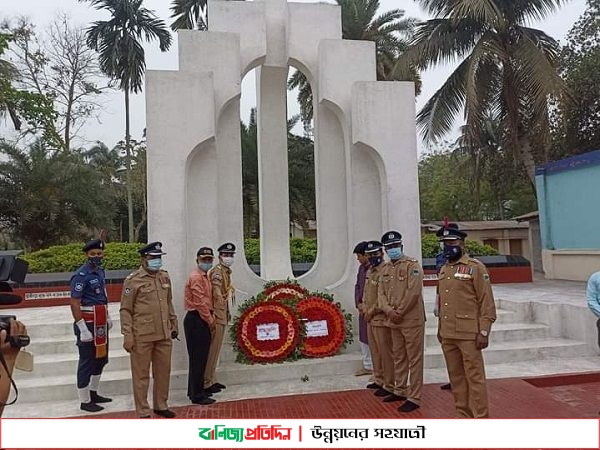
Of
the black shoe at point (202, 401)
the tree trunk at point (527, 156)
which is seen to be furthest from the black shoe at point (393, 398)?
the tree trunk at point (527, 156)

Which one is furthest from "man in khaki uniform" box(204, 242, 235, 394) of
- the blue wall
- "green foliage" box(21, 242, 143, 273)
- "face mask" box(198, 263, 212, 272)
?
the blue wall

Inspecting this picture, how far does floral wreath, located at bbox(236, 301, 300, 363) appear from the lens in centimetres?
655

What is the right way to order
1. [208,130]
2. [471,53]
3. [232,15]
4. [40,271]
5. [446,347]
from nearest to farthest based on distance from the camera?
[446,347], [208,130], [232,15], [40,271], [471,53]

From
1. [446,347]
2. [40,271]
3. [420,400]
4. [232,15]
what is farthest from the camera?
[40,271]

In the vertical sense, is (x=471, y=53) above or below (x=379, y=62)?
below

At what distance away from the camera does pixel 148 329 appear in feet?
17.0

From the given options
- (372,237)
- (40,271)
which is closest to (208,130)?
(372,237)

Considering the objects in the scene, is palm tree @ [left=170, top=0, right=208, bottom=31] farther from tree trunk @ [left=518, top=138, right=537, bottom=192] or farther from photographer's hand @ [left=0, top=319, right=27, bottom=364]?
photographer's hand @ [left=0, top=319, right=27, bottom=364]

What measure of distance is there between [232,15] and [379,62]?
1346 centimetres

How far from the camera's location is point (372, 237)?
7531 mm

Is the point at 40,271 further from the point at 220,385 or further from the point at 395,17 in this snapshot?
the point at 395,17

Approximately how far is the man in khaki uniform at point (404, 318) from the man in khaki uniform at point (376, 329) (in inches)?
4.1

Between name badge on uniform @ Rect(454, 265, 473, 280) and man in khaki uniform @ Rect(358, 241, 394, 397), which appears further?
man in khaki uniform @ Rect(358, 241, 394, 397)

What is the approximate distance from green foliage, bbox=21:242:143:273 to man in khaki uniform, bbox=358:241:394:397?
7464 millimetres
